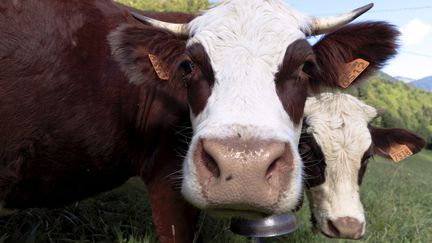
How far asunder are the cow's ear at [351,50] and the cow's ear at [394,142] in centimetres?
174

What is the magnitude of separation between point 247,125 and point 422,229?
398 centimetres

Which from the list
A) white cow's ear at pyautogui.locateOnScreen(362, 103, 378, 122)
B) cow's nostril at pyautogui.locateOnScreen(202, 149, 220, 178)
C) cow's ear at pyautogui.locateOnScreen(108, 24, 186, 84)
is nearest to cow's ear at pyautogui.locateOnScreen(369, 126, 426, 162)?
white cow's ear at pyautogui.locateOnScreen(362, 103, 378, 122)

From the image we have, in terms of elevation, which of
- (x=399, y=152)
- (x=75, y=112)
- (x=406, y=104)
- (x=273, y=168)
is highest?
(x=273, y=168)

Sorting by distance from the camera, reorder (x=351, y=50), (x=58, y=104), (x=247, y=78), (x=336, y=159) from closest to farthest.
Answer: (x=247, y=78) < (x=58, y=104) < (x=351, y=50) < (x=336, y=159)

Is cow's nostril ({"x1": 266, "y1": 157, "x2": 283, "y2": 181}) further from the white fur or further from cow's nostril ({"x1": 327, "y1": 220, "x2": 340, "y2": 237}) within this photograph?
cow's nostril ({"x1": 327, "y1": 220, "x2": 340, "y2": 237})

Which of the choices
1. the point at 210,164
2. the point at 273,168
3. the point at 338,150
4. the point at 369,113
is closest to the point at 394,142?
the point at 369,113

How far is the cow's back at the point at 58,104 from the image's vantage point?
295cm

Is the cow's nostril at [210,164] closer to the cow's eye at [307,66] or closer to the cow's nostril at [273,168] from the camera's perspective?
the cow's nostril at [273,168]

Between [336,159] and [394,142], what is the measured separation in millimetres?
1139

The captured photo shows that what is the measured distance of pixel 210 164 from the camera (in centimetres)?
217

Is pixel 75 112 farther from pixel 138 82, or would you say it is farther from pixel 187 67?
pixel 187 67

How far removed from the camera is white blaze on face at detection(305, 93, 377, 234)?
3.87 m

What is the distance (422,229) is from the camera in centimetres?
520

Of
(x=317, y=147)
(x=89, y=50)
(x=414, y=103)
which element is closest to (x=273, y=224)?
(x=317, y=147)
